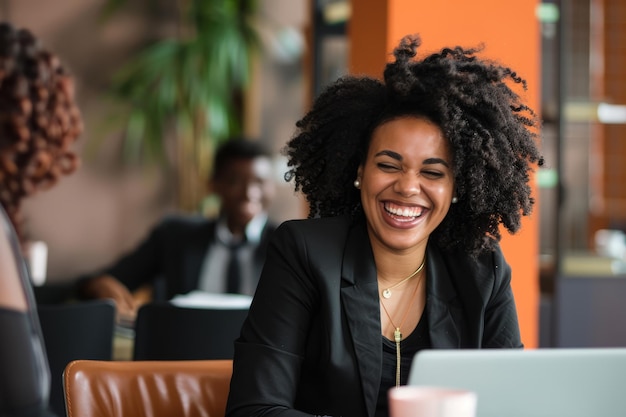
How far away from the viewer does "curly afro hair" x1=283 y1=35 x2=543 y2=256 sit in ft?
6.11

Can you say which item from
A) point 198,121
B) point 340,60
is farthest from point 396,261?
point 198,121

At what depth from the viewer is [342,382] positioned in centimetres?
175

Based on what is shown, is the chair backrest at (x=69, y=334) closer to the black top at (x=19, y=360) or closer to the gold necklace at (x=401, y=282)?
the gold necklace at (x=401, y=282)

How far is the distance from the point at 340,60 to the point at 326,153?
2789 mm

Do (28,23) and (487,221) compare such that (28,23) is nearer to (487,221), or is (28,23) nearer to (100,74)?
(100,74)

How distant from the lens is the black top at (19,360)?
28.3 inches

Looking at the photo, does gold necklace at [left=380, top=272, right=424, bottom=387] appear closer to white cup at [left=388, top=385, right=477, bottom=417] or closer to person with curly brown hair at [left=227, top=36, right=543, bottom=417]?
person with curly brown hair at [left=227, top=36, right=543, bottom=417]

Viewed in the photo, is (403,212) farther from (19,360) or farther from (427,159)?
(19,360)

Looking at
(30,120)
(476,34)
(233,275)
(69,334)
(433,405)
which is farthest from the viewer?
(233,275)

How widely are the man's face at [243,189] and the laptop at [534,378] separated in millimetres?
2863

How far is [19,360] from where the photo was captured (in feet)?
2.39

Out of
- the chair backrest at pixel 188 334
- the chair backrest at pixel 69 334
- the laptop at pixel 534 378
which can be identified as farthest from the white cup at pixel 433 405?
the chair backrest at pixel 69 334

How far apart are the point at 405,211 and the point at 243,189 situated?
2231mm

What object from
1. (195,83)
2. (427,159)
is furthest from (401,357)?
(195,83)
